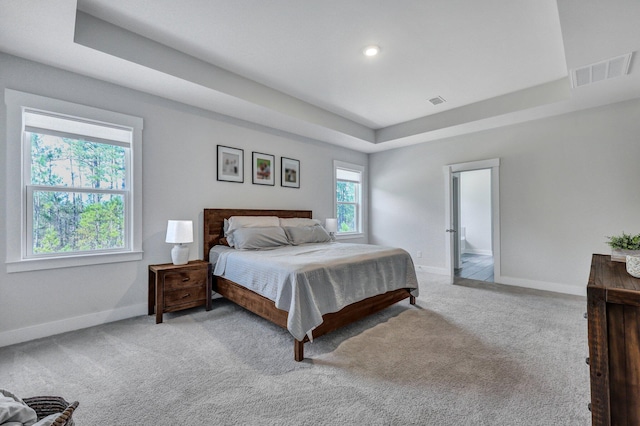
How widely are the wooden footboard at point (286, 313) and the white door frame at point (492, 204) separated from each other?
188cm

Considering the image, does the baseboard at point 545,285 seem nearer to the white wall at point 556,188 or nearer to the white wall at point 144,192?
the white wall at point 556,188

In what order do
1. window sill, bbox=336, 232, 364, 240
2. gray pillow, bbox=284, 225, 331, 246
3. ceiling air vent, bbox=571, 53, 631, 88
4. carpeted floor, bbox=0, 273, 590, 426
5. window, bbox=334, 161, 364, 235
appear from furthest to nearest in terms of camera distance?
window, bbox=334, 161, 364, 235 → window sill, bbox=336, 232, 364, 240 → gray pillow, bbox=284, 225, 331, 246 → ceiling air vent, bbox=571, 53, 631, 88 → carpeted floor, bbox=0, 273, 590, 426

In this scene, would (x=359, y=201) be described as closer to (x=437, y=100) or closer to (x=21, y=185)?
(x=437, y=100)

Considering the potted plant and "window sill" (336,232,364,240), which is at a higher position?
the potted plant

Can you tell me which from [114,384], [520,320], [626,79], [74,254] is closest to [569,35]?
[626,79]

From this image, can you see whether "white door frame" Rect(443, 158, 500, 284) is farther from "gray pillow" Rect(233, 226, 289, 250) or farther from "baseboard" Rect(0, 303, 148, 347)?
"baseboard" Rect(0, 303, 148, 347)

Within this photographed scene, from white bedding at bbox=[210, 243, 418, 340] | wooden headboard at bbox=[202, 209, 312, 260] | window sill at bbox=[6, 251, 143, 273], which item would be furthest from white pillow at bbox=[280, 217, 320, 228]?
window sill at bbox=[6, 251, 143, 273]

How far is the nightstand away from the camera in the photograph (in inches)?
115

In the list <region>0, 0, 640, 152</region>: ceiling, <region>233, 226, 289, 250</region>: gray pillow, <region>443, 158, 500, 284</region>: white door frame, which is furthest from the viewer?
<region>443, 158, 500, 284</region>: white door frame

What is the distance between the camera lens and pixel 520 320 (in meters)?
2.93

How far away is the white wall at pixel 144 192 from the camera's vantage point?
2480mm

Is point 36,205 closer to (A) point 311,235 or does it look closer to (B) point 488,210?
(A) point 311,235

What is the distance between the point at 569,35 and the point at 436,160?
3004 mm

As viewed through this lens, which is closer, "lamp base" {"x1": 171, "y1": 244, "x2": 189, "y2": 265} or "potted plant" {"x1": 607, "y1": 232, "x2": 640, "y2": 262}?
"potted plant" {"x1": 607, "y1": 232, "x2": 640, "y2": 262}
